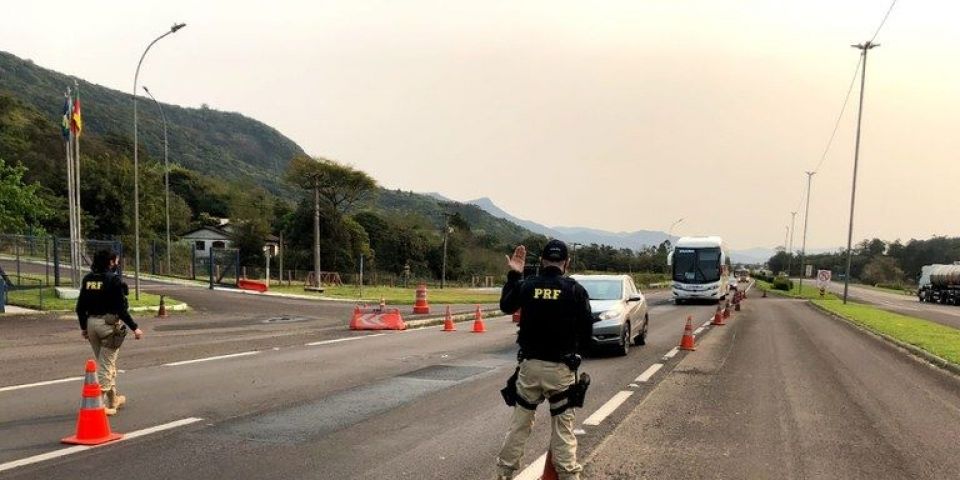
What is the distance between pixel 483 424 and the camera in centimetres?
710

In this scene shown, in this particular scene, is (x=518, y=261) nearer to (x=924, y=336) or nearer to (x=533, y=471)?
(x=533, y=471)

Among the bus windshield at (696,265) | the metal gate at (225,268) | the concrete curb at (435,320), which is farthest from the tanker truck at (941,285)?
the metal gate at (225,268)

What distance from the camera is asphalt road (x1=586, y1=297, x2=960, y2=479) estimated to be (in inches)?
226

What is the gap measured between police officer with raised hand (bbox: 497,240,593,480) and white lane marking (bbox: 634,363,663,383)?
237 inches

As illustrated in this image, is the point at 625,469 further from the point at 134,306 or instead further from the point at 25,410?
the point at 134,306

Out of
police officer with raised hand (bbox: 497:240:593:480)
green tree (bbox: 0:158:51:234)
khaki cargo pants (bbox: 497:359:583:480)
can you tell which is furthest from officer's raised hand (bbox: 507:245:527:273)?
green tree (bbox: 0:158:51:234)

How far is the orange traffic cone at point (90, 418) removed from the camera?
5.93m

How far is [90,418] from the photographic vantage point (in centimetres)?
598

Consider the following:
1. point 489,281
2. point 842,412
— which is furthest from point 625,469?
point 489,281

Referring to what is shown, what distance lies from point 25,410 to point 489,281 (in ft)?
240

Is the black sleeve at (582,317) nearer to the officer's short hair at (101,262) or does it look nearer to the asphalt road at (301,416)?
the asphalt road at (301,416)

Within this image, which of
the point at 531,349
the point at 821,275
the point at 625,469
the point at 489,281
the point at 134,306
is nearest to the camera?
the point at 531,349

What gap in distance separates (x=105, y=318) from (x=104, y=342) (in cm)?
27

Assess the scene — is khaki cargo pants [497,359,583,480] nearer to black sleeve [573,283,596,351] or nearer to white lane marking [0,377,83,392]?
black sleeve [573,283,596,351]
